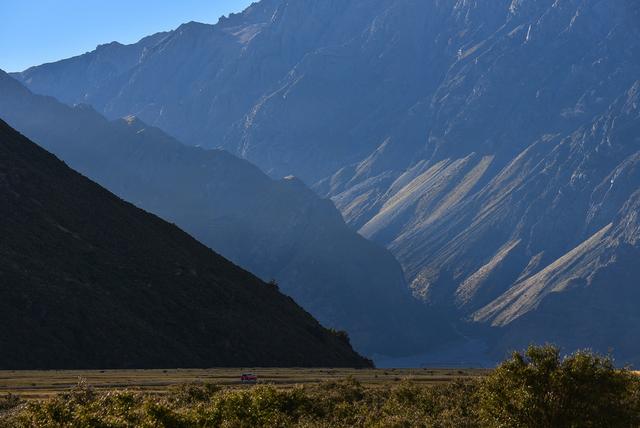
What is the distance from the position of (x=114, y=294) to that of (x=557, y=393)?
8501 centimetres

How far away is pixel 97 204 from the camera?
148 metres

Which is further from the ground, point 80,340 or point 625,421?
point 80,340

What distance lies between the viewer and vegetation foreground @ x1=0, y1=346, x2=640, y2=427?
1852 inches

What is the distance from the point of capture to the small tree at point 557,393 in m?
48.6

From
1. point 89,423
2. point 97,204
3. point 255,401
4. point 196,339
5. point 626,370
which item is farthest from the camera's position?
point 97,204

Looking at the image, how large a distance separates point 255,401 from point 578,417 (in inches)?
683

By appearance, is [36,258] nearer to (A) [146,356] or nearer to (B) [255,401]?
(A) [146,356]

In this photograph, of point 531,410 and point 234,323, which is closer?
point 531,410

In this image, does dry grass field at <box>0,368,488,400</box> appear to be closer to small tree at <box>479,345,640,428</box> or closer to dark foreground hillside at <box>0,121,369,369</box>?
dark foreground hillside at <box>0,121,369,369</box>

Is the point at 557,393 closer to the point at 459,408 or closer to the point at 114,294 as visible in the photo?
the point at 459,408

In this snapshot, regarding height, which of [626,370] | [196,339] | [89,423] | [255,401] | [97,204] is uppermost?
Result: [97,204]

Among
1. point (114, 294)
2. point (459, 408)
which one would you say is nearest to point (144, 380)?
point (459, 408)

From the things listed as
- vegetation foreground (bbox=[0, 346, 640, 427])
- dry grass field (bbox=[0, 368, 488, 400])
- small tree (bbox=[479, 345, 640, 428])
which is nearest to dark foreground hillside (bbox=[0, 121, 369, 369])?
dry grass field (bbox=[0, 368, 488, 400])

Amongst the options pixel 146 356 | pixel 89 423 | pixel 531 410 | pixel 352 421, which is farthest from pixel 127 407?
pixel 146 356
